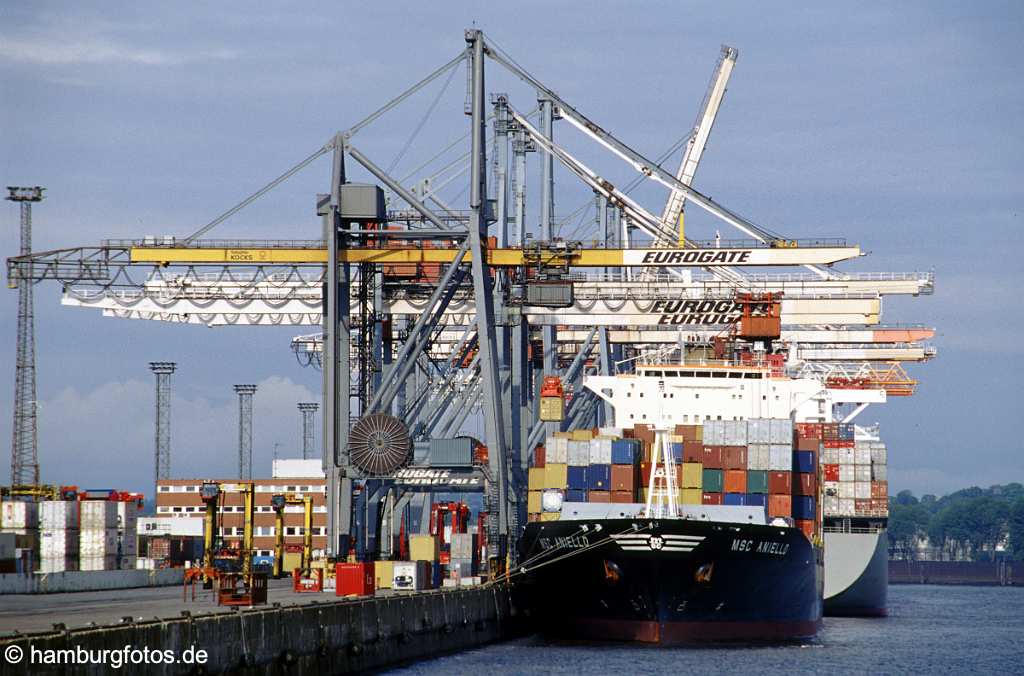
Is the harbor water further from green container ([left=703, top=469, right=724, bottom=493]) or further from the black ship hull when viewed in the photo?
green container ([left=703, top=469, right=724, bottom=493])

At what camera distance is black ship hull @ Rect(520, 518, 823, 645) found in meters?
44.0

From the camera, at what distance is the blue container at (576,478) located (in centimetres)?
4775

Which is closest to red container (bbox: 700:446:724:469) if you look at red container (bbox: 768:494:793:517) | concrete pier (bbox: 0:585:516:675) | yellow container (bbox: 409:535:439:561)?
red container (bbox: 768:494:793:517)

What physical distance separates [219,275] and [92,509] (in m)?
12.7

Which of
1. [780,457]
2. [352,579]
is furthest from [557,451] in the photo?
[352,579]

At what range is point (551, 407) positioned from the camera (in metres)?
56.0

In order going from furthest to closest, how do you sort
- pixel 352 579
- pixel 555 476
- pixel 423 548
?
pixel 423 548 < pixel 555 476 < pixel 352 579

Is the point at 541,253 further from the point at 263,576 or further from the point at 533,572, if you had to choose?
the point at 263,576

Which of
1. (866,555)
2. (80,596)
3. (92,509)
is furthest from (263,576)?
(866,555)

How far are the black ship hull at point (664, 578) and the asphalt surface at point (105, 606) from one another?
22.4 feet

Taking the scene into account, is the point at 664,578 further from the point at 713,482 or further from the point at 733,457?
the point at 733,457

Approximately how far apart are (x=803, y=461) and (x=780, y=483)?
8.28 ft

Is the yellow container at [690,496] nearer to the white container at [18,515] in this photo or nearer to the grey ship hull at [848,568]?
the grey ship hull at [848,568]

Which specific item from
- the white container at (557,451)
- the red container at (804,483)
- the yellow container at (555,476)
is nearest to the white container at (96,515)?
the yellow container at (555,476)
